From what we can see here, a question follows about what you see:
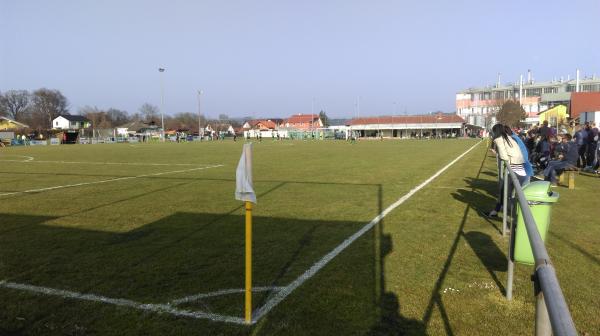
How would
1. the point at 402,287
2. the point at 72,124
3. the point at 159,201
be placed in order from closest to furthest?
the point at 402,287, the point at 159,201, the point at 72,124

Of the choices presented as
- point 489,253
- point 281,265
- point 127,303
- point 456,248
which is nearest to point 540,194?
point 489,253

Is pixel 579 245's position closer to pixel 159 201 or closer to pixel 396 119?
pixel 159 201

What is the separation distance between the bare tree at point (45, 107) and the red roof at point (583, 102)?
116299 millimetres

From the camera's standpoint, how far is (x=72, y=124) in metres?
115

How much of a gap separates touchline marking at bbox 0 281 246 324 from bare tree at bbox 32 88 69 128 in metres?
125

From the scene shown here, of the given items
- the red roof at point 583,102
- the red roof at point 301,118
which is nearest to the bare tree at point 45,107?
the red roof at point 301,118

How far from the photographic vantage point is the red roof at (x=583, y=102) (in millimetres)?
43344

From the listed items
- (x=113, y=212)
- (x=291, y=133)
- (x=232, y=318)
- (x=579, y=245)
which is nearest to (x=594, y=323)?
(x=579, y=245)

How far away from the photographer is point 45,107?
116 meters

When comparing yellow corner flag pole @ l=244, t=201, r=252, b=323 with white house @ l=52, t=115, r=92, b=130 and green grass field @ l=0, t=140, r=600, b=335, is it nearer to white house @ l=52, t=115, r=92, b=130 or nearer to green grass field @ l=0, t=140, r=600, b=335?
green grass field @ l=0, t=140, r=600, b=335

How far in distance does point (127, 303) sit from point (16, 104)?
129616 mm

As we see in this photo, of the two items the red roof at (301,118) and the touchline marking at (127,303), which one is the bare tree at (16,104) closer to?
the red roof at (301,118)

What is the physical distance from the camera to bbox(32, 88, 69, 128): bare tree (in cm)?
11444

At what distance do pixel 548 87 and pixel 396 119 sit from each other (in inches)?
1485
